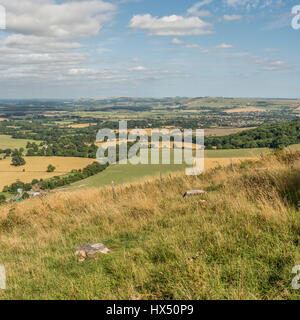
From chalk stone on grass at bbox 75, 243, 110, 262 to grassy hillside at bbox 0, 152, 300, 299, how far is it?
0.50 ft

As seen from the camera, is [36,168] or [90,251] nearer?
[90,251]

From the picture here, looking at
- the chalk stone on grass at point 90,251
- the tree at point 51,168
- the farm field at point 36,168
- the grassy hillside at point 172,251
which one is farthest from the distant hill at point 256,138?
the chalk stone on grass at point 90,251

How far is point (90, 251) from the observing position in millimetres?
5176

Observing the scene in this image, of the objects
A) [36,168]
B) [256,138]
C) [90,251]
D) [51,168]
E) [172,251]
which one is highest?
[256,138]

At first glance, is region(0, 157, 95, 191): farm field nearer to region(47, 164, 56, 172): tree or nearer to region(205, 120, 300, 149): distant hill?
region(47, 164, 56, 172): tree

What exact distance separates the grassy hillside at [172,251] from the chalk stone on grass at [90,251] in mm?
152

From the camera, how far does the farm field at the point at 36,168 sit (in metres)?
→ 55.0

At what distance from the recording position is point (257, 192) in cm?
707

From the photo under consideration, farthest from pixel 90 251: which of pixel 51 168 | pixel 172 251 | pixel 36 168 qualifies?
pixel 36 168

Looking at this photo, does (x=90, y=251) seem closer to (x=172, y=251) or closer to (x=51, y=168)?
(x=172, y=251)

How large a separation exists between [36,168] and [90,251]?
215 ft

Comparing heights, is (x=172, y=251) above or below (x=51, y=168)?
above

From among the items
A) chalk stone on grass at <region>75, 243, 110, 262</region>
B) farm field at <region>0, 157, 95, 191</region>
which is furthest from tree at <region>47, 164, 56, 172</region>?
chalk stone on grass at <region>75, 243, 110, 262</region>
